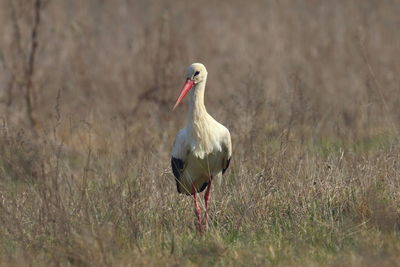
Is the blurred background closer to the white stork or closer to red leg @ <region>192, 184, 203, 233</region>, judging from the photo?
the white stork

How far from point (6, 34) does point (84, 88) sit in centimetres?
128

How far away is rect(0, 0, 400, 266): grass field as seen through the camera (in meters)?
4.68

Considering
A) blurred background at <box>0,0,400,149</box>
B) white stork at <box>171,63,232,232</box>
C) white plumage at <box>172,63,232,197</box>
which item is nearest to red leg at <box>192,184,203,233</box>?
white stork at <box>171,63,232,232</box>

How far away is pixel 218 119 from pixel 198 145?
89.2 inches

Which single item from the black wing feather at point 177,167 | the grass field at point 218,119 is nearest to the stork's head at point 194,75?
the black wing feather at point 177,167

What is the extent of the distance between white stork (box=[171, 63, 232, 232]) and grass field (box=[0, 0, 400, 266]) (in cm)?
16

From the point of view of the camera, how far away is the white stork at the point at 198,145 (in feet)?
19.3

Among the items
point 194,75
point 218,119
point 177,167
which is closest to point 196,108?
point 194,75

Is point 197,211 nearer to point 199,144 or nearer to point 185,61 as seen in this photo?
point 199,144

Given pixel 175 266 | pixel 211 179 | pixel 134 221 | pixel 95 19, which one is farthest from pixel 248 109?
pixel 95 19

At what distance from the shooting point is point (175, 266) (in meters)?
4.39

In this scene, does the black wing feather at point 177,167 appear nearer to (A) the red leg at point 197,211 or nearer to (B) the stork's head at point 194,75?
(A) the red leg at point 197,211

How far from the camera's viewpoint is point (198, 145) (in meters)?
5.89

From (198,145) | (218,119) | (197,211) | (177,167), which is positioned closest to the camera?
(197,211)
